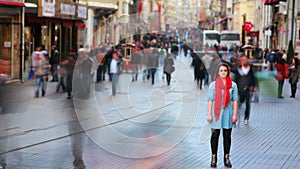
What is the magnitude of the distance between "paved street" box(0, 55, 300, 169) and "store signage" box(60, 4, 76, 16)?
15.5 metres

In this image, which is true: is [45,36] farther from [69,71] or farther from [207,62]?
[69,71]

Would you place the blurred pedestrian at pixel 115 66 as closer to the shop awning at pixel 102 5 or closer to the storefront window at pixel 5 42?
the storefront window at pixel 5 42

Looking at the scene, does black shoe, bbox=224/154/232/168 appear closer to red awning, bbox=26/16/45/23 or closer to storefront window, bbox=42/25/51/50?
red awning, bbox=26/16/45/23

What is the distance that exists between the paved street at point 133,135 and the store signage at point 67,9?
15478 mm

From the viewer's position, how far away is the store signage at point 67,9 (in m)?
35.7

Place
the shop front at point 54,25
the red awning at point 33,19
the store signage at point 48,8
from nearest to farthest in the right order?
the store signage at point 48,8, the shop front at point 54,25, the red awning at point 33,19

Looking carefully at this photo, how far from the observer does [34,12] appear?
32031 millimetres

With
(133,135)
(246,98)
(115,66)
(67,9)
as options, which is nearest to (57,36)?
(67,9)

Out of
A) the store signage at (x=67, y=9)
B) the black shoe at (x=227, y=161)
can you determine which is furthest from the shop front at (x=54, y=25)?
the black shoe at (x=227, y=161)

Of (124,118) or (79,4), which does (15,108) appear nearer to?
(124,118)

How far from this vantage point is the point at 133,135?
44.1 ft

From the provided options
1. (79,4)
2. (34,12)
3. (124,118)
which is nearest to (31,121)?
(124,118)

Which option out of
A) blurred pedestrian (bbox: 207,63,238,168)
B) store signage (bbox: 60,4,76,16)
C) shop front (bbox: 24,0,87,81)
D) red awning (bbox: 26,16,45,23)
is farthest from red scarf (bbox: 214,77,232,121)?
store signage (bbox: 60,4,76,16)

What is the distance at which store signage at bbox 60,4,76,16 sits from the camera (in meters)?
35.7
